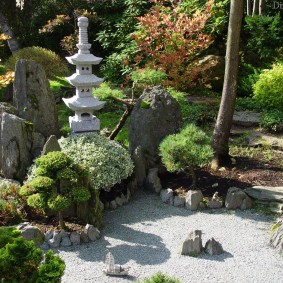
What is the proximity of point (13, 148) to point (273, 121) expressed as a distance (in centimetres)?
594

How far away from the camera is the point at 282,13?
Answer: 1644 centimetres

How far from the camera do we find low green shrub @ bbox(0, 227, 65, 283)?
15.8 feet

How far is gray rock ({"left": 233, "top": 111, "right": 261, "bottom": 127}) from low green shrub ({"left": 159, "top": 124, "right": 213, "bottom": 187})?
3.54 meters

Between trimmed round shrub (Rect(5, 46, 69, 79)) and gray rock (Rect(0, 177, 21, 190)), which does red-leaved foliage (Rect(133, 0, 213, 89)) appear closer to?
trimmed round shrub (Rect(5, 46, 69, 79))

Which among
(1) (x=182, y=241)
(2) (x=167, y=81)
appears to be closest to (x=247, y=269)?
(1) (x=182, y=241)

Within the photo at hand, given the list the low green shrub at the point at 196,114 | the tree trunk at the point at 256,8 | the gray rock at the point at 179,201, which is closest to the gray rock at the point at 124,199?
A: the gray rock at the point at 179,201

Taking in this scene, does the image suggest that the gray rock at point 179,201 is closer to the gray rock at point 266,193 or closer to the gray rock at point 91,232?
the gray rock at point 266,193

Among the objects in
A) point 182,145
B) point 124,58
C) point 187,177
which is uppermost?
point 124,58

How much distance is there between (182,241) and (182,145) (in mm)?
1751

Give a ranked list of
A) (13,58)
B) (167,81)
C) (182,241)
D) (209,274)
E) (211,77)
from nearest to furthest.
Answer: (209,274) → (182,241) → (167,81) → (211,77) → (13,58)

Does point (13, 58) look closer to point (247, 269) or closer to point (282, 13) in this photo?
point (282, 13)

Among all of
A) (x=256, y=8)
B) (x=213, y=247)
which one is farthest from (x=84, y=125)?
(x=256, y=8)

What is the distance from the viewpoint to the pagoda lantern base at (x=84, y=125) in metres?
9.25

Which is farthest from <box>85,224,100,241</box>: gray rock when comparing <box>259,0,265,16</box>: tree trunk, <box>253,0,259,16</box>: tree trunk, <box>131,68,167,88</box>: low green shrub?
<box>253,0,259,16</box>: tree trunk
